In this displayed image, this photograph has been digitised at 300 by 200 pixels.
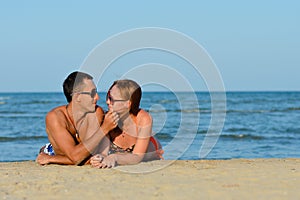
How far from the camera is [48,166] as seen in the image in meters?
6.24

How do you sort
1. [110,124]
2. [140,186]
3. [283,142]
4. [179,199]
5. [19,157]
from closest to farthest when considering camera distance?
[179,199] → [140,186] → [110,124] → [19,157] → [283,142]

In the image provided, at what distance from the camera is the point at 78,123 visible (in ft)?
19.6

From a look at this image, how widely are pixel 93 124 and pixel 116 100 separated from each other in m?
0.41

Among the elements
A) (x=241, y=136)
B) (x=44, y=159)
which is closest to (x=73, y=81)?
(x=44, y=159)

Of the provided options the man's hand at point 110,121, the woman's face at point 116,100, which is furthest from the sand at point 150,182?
the woman's face at point 116,100

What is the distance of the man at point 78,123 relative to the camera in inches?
227

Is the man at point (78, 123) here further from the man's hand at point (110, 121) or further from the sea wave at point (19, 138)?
the sea wave at point (19, 138)

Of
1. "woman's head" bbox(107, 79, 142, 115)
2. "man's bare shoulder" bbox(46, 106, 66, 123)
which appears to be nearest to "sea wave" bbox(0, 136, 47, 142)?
"man's bare shoulder" bbox(46, 106, 66, 123)

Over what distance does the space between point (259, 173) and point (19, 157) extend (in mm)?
6238

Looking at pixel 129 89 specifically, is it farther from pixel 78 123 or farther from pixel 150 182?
pixel 150 182

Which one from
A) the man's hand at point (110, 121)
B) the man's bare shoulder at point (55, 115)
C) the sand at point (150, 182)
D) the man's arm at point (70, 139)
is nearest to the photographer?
the sand at point (150, 182)

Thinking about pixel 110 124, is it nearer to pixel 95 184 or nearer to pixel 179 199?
pixel 95 184

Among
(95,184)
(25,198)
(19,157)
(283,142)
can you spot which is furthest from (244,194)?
(283,142)

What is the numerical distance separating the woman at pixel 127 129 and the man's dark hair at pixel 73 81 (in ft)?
1.14
